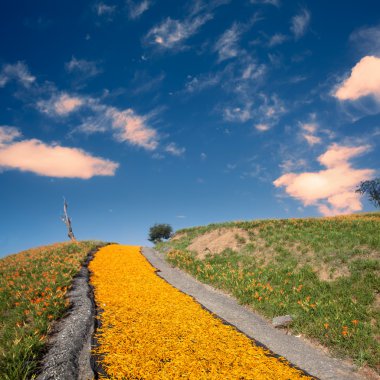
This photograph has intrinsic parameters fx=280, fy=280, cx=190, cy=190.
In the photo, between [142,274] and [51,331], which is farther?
[142,274]

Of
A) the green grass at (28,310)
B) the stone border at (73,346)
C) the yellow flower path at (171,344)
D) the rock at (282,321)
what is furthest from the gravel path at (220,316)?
the yellow flower path at (171,344)

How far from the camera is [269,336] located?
11914 millimetres

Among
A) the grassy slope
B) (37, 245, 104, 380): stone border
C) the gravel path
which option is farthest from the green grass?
the grassy slope

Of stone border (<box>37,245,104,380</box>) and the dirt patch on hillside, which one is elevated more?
the dirt patch on hillside

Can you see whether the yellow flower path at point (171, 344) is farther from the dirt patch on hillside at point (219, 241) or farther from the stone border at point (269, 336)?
the dirt patch on hillside at point (219, 241)

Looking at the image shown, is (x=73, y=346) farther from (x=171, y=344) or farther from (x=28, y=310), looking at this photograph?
→ (x=28, y=310)

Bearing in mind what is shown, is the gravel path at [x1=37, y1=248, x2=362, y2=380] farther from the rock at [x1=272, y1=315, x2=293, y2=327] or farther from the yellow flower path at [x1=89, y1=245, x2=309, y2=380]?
the yellow flower path at [x1=89, y1=245, x2=309, y2=380]

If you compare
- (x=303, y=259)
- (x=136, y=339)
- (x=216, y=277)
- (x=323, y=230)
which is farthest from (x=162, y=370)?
(x=323, y=230)

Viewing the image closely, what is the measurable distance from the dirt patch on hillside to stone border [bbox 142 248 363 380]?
25.2 feet

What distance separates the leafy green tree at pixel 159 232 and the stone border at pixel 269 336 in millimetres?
48831

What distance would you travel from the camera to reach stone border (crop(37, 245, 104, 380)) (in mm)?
7676

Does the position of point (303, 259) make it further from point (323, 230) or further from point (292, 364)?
point (292, 364)

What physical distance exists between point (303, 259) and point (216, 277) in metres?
6.22

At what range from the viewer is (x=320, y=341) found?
1141cm
